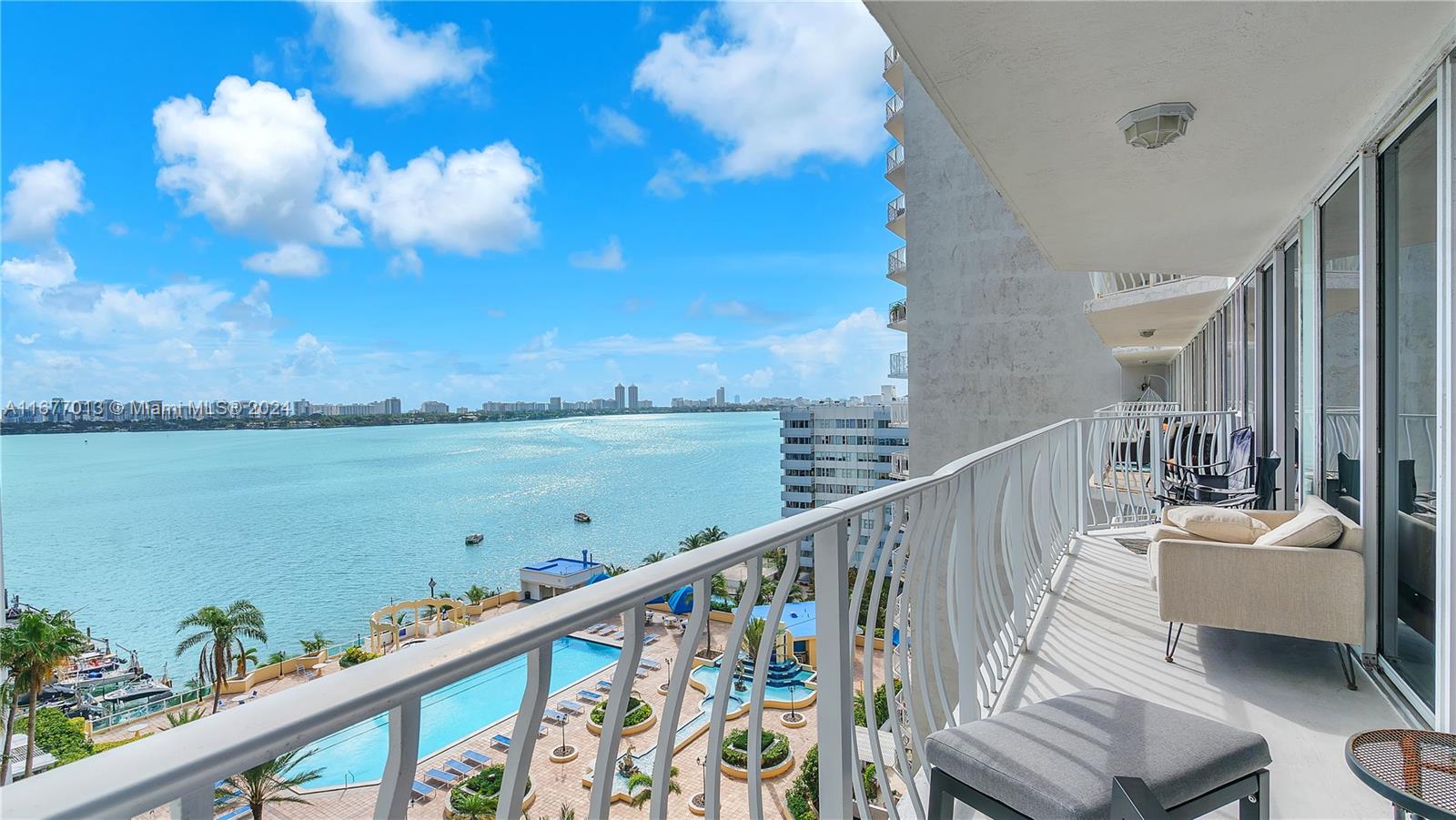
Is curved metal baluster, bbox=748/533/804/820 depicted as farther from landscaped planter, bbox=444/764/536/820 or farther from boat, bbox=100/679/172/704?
boat, bbox=100/679/172/704

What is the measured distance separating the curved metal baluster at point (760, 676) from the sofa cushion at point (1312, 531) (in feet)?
9.26

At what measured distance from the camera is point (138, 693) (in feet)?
79.6

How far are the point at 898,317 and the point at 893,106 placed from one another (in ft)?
17.0

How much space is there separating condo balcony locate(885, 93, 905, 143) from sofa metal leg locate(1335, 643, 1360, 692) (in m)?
14.8

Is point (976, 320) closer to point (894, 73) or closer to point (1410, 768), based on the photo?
point (894, 73)

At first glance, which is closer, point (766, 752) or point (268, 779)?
point (268, 779)

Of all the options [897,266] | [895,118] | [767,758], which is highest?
[895,118]

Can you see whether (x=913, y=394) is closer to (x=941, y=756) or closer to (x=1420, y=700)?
(x=1420, y=700)

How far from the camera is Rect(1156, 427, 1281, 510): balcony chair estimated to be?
4928mm

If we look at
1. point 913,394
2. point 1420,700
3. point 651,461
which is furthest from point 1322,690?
point 651,461

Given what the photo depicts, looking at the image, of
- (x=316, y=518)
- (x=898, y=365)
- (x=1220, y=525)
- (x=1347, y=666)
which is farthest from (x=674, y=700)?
(x=316, y=518)

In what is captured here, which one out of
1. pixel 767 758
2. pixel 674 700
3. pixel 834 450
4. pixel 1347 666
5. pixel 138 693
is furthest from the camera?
pixel 834 450

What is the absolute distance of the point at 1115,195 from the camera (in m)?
4.00

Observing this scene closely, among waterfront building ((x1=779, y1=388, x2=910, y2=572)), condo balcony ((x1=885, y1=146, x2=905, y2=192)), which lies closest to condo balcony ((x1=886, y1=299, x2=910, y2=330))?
condo balcony ((x1=885, y1=146, x2=905, y2=192))
